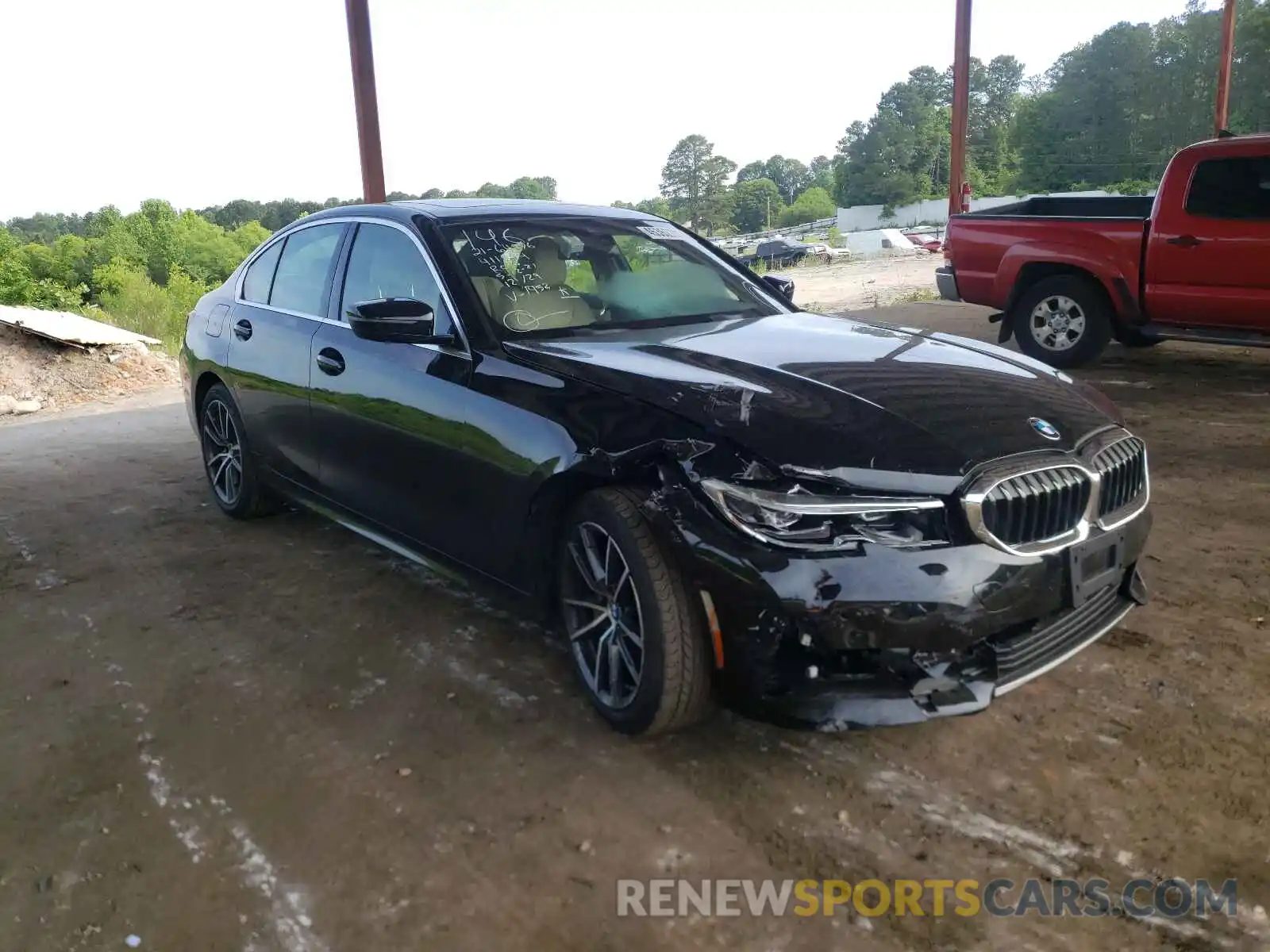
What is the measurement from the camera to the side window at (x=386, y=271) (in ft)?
12.1

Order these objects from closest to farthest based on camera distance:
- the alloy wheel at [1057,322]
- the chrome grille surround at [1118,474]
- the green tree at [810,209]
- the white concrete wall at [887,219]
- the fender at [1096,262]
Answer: the chrome grille surround at [1118,474] → the fender at [1096,262] → the alloy wheel at [1057,322] → the white concrete wall at [887,219] → the green tree at [810,209]

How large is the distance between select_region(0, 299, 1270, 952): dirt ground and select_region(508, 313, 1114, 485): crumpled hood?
0.90 metres

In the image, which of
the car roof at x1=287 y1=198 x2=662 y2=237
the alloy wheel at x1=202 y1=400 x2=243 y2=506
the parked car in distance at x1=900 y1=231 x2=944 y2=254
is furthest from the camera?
the parked car in distance at x1=900 y1=231 x2=944 y2=254

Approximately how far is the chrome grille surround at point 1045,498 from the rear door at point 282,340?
2.88 m

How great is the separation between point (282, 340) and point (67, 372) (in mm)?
7807

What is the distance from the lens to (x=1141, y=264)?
8141 mm

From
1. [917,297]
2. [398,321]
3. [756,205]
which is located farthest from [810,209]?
[398,321]

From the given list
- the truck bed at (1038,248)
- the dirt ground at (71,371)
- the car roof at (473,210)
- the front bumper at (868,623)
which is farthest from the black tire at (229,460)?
the truck bed at (1038,248)

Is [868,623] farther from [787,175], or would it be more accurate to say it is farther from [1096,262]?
[787,175]

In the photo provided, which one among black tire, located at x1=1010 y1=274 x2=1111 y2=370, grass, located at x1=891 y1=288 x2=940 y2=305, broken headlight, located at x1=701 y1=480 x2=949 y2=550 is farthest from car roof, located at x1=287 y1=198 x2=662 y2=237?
grass, located at x1=891 y1=288 x2=940 y2=305

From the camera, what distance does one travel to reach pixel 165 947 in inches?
87.2

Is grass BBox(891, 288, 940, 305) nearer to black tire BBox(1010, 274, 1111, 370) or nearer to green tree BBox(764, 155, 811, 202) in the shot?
black tire BBox(1010, 274, 1111, 370)

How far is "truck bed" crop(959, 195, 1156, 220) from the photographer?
30.0 feet

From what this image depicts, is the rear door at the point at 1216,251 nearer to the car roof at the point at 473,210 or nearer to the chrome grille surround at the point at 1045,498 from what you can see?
the car roof at the point at 473,210
